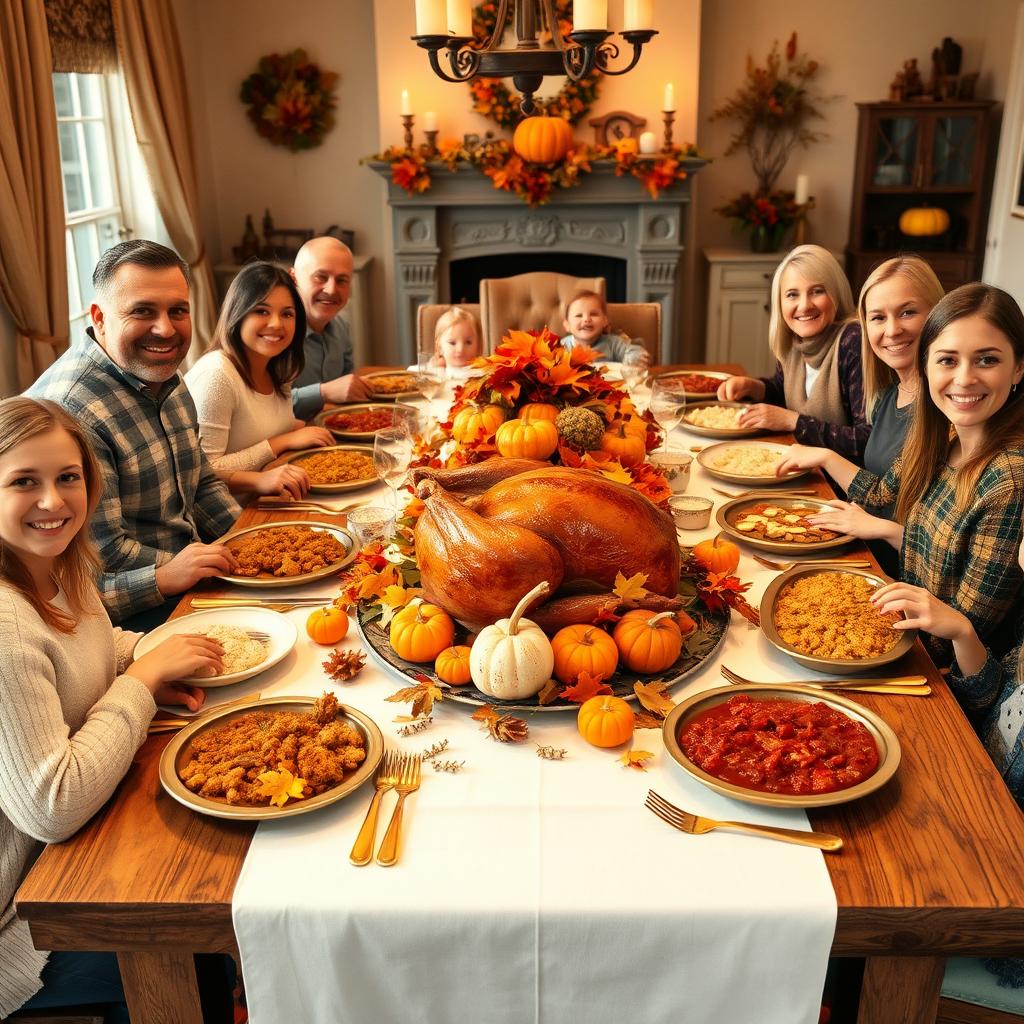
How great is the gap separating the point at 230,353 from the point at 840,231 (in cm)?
411

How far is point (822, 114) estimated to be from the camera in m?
5.50

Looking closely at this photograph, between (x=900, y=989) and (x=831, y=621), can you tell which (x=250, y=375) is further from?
(x=900, y=989)

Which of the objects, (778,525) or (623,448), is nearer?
(623,448)

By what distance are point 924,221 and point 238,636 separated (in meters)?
4.75

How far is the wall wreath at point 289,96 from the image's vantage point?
5355mm

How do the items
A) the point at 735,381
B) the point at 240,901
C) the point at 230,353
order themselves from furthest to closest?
the point at 735,381
the point at 230,353
the point at 240,901

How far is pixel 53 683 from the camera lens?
1.29m

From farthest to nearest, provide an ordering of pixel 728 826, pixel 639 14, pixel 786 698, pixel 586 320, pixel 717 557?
pixel 586 320
pixel 639 14
pixel 717 557
pixel 786 698
pixel 728 826

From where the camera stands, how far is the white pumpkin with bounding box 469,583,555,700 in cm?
139

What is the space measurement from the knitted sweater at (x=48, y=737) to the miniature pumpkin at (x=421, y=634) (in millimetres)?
352

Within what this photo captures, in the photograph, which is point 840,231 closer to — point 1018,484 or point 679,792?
point 1018,484

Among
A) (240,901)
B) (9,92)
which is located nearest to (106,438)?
(240,901)

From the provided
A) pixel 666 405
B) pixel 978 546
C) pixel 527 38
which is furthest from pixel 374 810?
pixel 527 38

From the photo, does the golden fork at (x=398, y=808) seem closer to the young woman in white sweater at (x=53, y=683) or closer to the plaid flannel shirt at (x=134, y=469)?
the young woman in white sweater at (x=53, y=683)
